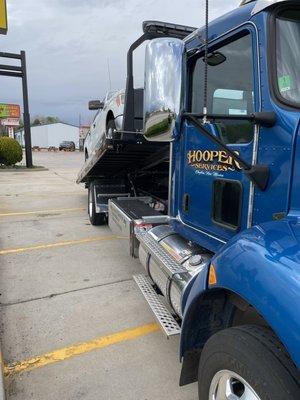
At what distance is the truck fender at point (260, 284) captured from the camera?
146 centimetres

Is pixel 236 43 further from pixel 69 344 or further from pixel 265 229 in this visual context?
pixel 69 344

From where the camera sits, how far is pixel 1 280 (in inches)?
188

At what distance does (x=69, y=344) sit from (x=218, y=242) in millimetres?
1617

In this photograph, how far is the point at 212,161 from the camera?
2828 mm

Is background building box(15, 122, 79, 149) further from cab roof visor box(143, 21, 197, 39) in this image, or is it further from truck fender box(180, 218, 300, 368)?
truck fender box(180, 218, 300, 368)

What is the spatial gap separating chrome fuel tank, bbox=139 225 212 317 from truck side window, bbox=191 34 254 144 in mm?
968

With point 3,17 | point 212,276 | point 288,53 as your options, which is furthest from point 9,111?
point 212,276

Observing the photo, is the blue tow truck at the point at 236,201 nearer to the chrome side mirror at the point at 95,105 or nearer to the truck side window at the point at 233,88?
the truck side window at the point at 233,88

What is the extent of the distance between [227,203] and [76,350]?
5.90 ft

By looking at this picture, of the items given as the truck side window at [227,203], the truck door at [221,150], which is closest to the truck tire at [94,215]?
the truck door at [221,150]

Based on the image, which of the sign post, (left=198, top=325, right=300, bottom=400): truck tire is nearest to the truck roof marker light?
(left=198, top=325, right=300, bottom=400): truck tire

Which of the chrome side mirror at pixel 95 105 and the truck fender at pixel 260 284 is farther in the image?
the chrome side mirror at pixel 95 105

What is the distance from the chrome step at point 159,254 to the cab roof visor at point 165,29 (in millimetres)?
1851

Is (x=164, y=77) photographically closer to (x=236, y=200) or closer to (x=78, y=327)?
(x=236, y=200)
